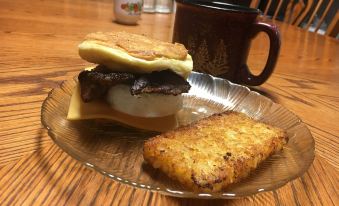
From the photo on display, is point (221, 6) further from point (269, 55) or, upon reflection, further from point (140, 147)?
point (140, 147)

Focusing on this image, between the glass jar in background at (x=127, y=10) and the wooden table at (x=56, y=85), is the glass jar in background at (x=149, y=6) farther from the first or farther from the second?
the glass jar in background at (x=127, y=10)

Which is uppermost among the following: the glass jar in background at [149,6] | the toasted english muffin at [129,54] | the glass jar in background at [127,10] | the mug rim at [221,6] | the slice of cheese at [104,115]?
the mug rim at [221,6]

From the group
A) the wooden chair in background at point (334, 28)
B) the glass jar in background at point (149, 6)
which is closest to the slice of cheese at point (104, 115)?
the glass jar in background at point (149, 6)

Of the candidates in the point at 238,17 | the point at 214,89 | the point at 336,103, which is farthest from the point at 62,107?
the point at 336,103

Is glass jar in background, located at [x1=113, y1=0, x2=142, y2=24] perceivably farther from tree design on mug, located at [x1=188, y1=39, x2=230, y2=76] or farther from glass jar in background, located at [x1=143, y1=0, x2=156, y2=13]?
tree design on mug, located at [x1=188, y1=39, x2=230, y2=76]

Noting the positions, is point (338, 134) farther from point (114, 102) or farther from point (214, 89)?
point (114, 102)

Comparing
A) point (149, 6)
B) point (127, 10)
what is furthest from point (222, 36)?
point (149, 6)
